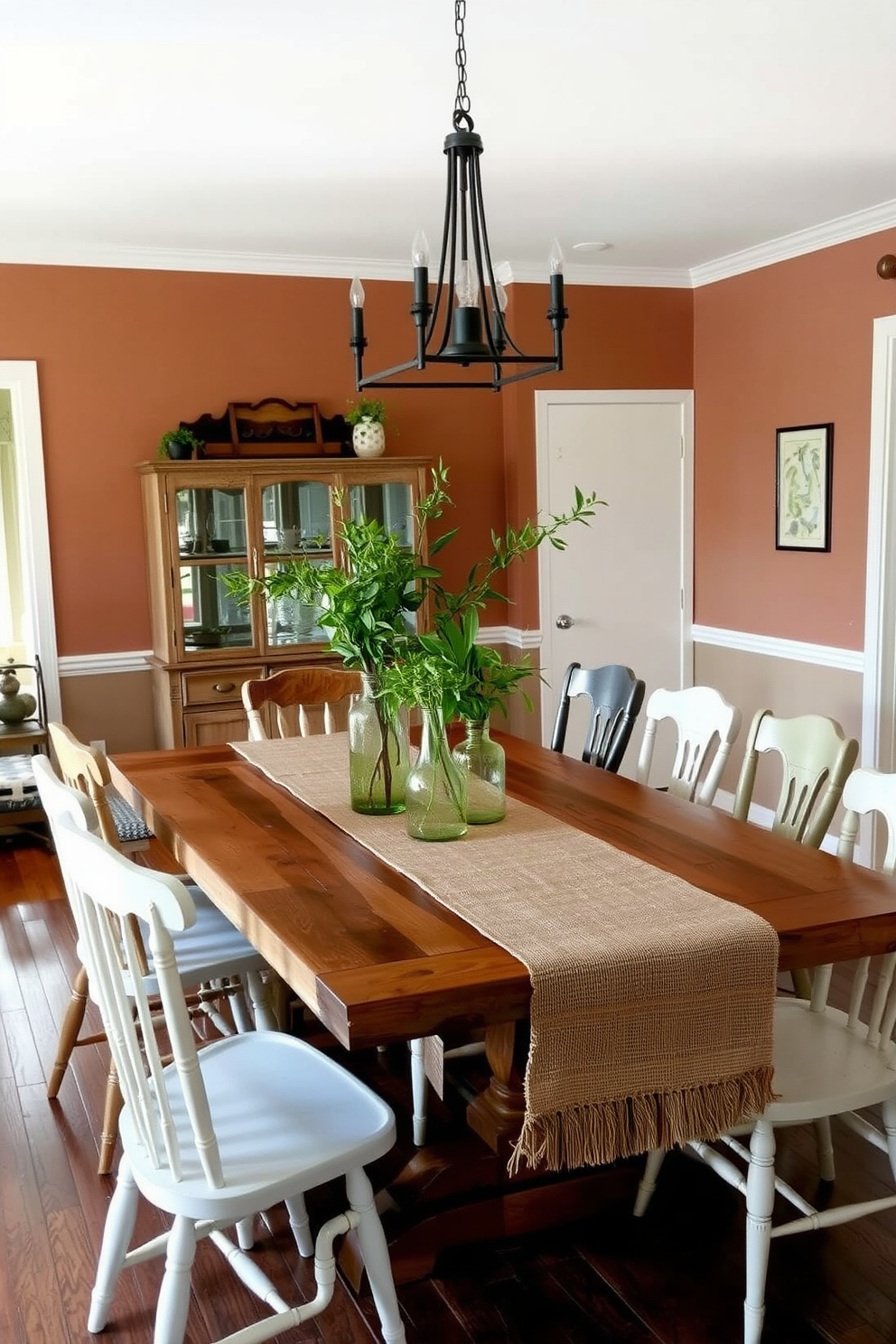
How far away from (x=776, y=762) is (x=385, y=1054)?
271 centimetres

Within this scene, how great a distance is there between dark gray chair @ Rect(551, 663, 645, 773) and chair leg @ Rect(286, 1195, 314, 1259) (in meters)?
1.32

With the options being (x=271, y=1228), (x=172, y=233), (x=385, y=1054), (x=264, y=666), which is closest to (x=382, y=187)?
(x=172, y=233)

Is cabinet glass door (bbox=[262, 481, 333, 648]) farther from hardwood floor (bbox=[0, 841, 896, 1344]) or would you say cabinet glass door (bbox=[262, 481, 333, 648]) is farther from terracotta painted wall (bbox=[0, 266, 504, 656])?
hardwood floor (bbox=[0, 841, 896, 1344])

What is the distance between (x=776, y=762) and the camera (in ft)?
16.7

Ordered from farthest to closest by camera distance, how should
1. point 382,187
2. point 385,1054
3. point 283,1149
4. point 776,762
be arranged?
point 776,762
point 382,187
point 385,1054
point 283,1149

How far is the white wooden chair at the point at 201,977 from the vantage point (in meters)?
2.38

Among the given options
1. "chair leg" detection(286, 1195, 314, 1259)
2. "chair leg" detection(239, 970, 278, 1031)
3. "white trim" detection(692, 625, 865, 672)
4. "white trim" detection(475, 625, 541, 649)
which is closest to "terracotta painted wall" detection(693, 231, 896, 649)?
"white trim" detection(692, 625, 865, 672)

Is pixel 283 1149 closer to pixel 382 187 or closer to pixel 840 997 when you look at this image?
pixel 840 997

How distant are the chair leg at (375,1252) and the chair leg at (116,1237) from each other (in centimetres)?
37

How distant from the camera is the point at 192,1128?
A: 1.73 meters

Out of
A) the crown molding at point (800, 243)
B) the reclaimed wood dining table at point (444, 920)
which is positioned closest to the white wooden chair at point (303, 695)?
the reclaimed wood dining table at point (444, 920)

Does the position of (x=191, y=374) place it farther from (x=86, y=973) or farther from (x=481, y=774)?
(x=481, y=774)

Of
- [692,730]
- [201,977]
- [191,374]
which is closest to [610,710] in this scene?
[692,730]

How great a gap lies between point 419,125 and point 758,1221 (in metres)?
2.86
